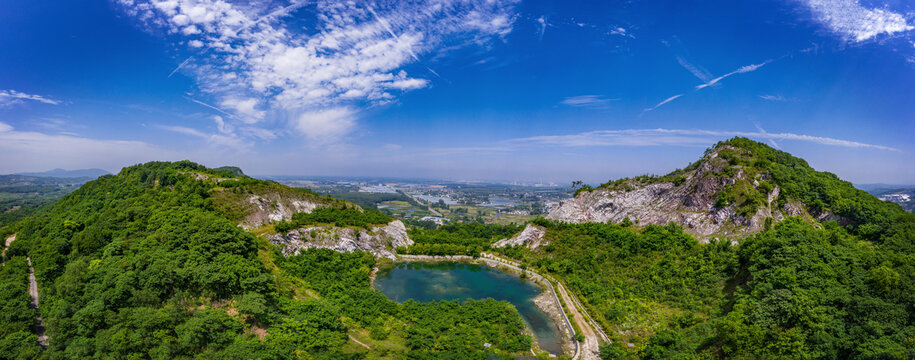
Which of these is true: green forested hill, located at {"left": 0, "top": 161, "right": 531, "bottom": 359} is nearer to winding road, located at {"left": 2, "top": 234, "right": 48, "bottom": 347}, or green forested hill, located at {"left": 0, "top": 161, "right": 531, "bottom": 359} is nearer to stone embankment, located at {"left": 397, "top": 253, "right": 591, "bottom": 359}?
winding road, located at {"left": 2, "top": 234, "right": 48, "bottom": 347}

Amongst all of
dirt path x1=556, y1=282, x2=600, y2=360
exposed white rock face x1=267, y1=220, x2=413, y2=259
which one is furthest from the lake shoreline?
exposed white rock face x1=267, y1=220, x2=413, y2=259

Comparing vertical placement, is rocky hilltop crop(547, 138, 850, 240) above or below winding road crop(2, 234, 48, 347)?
above

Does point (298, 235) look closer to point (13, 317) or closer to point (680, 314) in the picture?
point (13, 317)

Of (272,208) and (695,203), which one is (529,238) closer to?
(695,203)

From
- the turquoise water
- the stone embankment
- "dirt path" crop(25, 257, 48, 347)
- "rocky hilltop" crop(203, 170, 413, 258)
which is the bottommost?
the turquoise water

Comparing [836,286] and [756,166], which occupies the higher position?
[756,166]

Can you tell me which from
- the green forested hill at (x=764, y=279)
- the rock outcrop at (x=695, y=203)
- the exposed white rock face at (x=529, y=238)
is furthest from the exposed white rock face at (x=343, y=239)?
→ the rock outcrop at (x=695, y=203)

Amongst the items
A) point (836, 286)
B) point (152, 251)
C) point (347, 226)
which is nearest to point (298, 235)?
point (347, 226)

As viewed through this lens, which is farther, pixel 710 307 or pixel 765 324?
pixel 710 307
